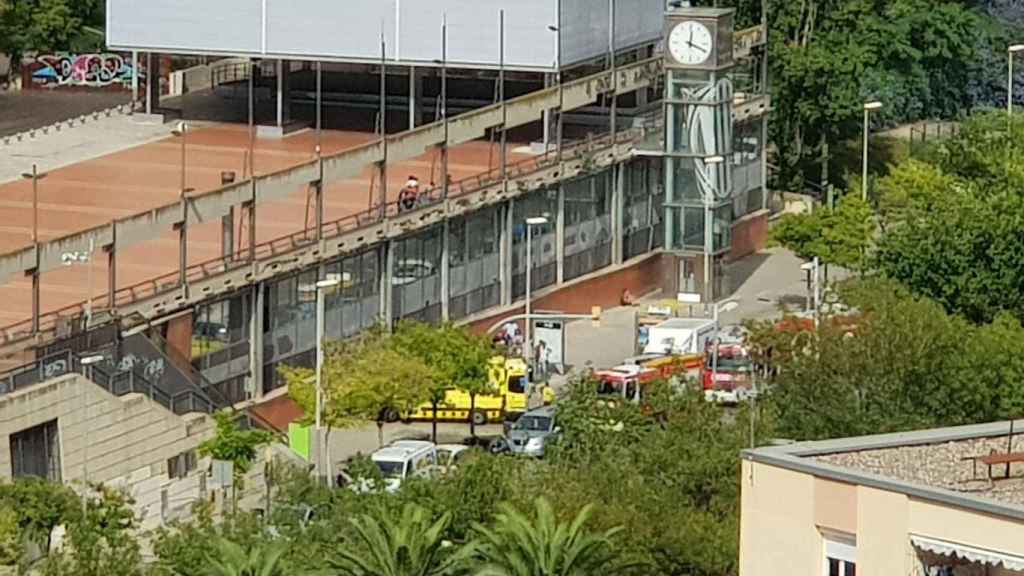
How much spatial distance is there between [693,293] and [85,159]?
15321 mm

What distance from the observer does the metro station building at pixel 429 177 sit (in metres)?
67.8

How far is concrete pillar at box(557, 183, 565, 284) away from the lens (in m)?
80.4

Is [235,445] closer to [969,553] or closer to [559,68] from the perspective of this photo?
[559,68]

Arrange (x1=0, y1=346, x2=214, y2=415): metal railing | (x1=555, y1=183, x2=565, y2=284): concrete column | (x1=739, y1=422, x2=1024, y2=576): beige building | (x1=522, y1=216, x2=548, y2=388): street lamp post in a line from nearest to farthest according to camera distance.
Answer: (x1=739, y1=422, x2=1024, y2=576): beige building
(x1=0, y1=346, x2=214, y2=415): metal railing
(x1=522, y1=216, x2=548, y2=388): street lamp post
(x1=555, y1=183, x2=565, y2=284): concrete column

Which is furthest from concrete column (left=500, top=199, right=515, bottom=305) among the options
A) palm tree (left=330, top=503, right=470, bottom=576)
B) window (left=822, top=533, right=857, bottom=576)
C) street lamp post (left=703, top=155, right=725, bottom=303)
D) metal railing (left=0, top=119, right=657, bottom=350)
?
window (left=822, top=533, right=857, bottom=576)

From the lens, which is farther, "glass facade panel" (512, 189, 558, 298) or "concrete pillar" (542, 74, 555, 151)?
"concrete pillar" (542, 74, 555, 151)

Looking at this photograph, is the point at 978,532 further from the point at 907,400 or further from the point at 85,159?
the point at 85,159

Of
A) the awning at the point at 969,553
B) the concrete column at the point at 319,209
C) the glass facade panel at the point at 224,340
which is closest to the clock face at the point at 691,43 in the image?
the concrete column at the point at 319,209

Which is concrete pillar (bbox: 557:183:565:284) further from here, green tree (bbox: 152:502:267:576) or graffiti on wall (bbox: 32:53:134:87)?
green tree (bbox: 152:502:267:576)

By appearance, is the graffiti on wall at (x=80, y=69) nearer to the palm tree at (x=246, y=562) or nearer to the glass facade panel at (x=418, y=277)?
the glass facade panel at (x=418, y=277)

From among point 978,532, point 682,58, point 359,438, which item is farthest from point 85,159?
point 978,532

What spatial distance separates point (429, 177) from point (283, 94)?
966 cm

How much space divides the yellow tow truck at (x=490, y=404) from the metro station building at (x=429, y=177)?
12.1 ft

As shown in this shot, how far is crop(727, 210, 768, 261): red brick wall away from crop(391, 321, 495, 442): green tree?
2196 cm
